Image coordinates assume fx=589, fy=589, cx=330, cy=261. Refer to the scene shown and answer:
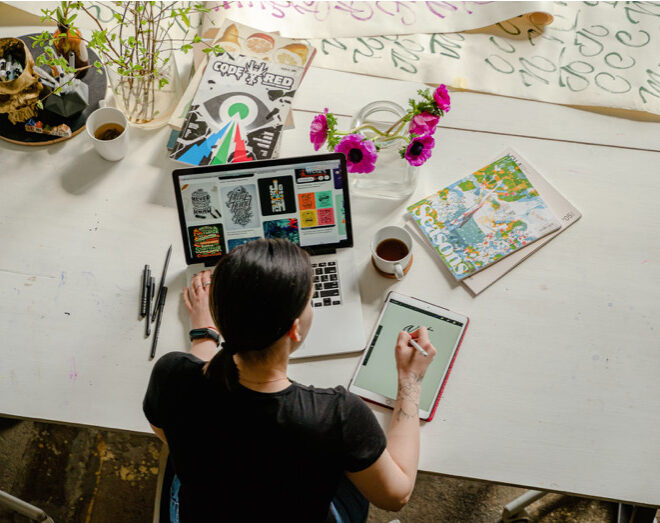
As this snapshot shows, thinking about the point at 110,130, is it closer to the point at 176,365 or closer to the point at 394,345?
the point at 176,365

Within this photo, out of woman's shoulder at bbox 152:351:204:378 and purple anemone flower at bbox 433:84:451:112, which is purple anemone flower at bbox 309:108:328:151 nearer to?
purple anemone flower at bbox 433:84:451:112

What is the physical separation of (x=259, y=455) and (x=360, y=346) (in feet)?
0.98

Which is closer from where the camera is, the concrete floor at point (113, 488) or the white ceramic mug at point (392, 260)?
the white ceramic mug at point (392, 260)

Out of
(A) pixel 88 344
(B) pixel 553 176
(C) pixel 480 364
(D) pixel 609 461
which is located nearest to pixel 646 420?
(D) pixel 609 461

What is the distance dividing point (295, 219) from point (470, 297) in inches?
14.2

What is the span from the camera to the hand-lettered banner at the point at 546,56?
4.22 feet

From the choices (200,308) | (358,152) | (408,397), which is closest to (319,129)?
(358,152)

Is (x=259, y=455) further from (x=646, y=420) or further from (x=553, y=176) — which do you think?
(x=553, y=176)

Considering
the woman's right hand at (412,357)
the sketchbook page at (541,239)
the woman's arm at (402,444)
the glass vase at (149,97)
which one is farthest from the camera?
the glass vase at (149,97)

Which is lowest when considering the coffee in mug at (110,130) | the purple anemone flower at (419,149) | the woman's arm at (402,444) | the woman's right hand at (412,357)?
the woman's arm at (402,444)

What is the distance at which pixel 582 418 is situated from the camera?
1.01 meters

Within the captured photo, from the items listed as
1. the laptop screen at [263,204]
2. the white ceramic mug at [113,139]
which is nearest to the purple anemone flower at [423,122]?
the laptop screen at [263,204]

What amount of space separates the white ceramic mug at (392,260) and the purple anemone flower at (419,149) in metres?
0.13

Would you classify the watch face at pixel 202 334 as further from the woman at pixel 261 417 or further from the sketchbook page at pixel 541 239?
the sketchbook page at pixel 541 239
